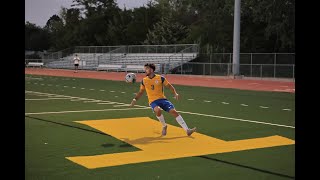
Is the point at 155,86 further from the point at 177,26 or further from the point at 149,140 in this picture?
the point at 177,26

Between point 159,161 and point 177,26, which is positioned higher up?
point 177,26

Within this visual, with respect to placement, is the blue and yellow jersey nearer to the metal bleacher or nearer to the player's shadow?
the player's shadow

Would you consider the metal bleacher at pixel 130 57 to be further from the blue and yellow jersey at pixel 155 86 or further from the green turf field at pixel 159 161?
the blue and yellow jersey at pixel 155 86

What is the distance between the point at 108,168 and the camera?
23.1 ft

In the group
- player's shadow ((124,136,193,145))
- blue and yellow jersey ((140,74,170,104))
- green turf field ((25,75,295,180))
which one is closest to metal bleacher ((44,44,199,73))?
green turf field ((25,75,295,180))

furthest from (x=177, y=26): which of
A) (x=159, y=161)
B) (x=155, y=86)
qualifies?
(x=159, y=161)

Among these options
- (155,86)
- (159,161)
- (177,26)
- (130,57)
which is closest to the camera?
(159,161)

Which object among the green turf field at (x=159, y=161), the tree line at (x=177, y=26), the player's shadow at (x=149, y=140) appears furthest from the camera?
the tree line at (x=177, y=26)

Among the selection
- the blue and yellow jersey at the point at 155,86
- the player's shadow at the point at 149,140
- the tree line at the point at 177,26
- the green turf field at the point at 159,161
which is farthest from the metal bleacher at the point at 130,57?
the player's shadow at the point at 149,140

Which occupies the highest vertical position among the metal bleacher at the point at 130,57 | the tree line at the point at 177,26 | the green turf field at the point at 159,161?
the tree line at the point at 177,26

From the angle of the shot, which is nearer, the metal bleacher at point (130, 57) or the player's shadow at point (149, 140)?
the player's shadow at point (149, 140)

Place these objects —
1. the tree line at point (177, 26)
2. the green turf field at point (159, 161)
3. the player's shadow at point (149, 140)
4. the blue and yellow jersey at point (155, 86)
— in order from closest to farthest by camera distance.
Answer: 1. the green turf field at point (159, 161)
2. the player's shadow at point (149, 140)
3. the blue and yellow jersey at point (155, 86)
4. the tree line at point (177, 26)

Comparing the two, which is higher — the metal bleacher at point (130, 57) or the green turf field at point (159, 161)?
the metal bleacher at point (130, 57)

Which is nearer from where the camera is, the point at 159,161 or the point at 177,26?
the point at 159,161
